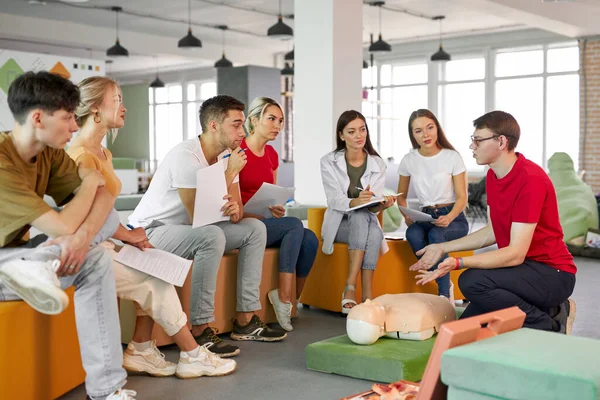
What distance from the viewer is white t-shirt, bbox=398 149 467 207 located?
15.0 feet

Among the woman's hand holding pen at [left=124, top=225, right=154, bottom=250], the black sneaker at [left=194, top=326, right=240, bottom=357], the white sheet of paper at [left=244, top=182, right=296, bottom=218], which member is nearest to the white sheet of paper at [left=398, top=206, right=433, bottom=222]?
the white sheet of paper at [left=244, top=182, right=296, bottom=218]

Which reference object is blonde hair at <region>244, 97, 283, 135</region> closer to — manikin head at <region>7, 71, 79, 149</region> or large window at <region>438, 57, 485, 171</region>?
manikin head at <region>7, 71, 79, 149</region>

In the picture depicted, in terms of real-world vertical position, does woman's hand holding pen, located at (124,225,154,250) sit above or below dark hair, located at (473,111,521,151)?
below

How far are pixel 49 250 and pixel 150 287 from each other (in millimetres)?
642

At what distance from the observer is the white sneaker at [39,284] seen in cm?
217

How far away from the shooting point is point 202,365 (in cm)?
309

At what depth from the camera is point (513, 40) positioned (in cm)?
1342

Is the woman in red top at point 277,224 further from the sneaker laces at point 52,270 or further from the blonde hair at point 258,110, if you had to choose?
the sneaker laces at point 52,270

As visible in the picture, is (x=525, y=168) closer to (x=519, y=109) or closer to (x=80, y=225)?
(x=80, y=225)

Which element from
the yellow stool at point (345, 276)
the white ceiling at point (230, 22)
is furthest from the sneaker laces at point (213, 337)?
the white ceiling at point (230, 22)

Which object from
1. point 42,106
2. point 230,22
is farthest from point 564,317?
point 230,22

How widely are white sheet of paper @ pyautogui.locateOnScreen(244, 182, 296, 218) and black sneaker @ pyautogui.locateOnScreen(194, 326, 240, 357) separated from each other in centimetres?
87

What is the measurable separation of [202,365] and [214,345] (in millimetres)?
327

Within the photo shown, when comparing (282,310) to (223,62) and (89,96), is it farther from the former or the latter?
(223,62)
